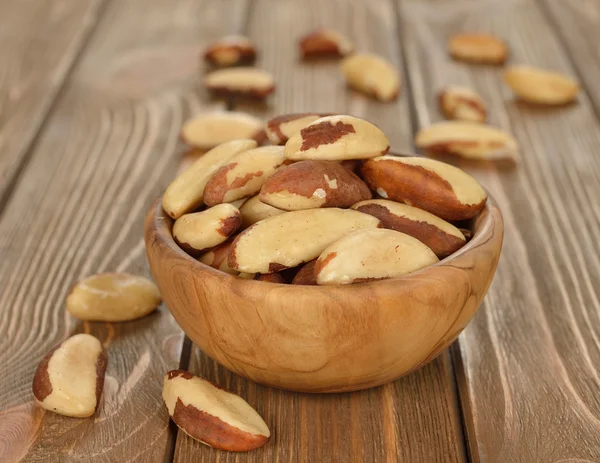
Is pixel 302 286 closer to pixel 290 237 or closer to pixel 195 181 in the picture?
pixel 290 237

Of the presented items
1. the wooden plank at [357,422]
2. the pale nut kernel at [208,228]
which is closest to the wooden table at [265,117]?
the wooden plank at [357,422]

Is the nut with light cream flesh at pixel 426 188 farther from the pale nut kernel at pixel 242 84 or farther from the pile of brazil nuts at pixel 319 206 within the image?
the pale nut kernel at pixel 242 84

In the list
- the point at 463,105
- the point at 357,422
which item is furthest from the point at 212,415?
the point at 463,105

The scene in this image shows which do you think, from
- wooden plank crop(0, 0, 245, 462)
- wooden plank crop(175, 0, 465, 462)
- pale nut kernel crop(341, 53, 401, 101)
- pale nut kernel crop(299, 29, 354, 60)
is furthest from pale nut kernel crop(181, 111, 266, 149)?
wooden plank crop(175, 0, 465, 462)

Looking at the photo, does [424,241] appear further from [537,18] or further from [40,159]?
[537,18]

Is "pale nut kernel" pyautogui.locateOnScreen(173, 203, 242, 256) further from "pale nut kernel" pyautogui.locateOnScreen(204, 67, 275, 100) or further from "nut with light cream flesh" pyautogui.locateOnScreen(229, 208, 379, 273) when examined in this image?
"pale nut kernel" pyautogui.locateOnScreen(204, 67, 275, 100)

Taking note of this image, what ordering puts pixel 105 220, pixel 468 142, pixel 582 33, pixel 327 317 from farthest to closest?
pixel 582 33, pixel 468 142, pixel 105 220, pixel 327 317
